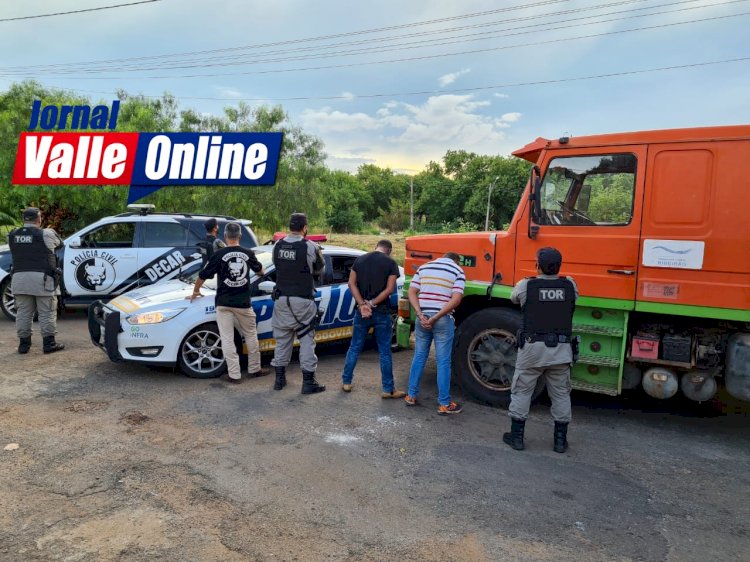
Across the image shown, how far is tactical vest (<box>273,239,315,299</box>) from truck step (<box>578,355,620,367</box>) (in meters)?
2.79

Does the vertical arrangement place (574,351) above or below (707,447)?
above

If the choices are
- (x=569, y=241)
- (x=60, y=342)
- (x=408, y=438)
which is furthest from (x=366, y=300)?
(x=60, y=342)

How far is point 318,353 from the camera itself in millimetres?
7457

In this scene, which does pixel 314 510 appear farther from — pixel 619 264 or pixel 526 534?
pixel 619 264

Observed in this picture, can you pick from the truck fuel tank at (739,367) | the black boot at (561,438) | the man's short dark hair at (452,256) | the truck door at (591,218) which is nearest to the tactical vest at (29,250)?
the man's short dark hair at (452,256)

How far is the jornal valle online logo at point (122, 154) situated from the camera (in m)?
14.6

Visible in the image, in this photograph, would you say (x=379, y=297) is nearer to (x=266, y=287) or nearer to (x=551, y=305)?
(x=266, y=287)

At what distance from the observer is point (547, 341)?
440cm

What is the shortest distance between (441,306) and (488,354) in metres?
0.74

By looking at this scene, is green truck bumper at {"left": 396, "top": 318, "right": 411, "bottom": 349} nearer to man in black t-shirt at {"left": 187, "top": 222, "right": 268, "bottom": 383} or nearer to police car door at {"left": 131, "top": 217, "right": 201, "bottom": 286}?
man in black t-shirt at {"left": 187, "top": 222, "right": 268, "bottom": 383}

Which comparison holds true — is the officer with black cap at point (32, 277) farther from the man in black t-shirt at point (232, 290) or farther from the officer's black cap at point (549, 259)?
the officer's black cap at point (549, 259)

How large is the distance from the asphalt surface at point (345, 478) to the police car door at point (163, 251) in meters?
3.30

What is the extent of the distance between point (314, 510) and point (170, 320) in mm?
3242

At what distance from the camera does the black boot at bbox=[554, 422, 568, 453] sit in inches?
175
